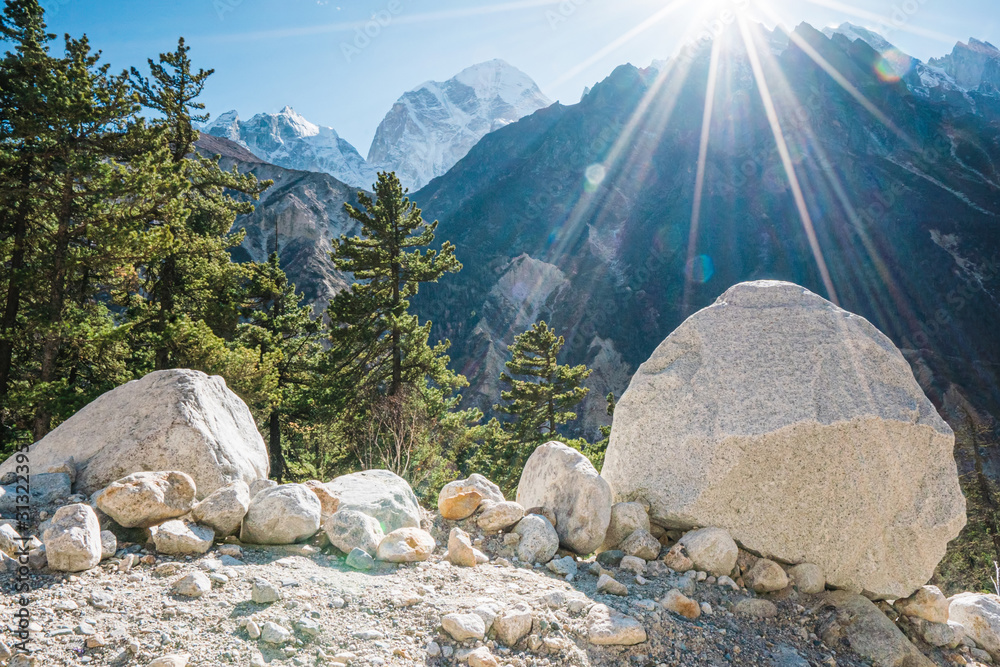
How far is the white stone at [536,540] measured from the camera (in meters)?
4.98

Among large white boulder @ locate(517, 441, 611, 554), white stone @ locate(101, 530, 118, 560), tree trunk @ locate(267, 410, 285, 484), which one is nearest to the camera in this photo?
white stone @ locate(101, 530, 118, 560)

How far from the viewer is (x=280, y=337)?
1819cm

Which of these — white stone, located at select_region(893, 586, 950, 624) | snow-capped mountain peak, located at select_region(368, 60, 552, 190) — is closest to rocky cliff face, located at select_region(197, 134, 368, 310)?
white stone, located at select_region(893, 586, 950, 624)

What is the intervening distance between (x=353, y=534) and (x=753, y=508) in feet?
12.7

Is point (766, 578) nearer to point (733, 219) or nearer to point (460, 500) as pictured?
point (460, 500)

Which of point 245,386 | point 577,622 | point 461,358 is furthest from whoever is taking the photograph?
point 461,358

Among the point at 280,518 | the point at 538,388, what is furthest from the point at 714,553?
the point at 538,388

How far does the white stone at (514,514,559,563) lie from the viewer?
16.3 ft

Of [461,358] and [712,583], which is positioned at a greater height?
[712,583]

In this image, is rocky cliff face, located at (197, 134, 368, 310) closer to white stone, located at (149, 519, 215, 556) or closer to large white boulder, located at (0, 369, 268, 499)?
large white boulder, located at (0, 369, 268, 499)

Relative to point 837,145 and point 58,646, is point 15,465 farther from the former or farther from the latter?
point 837,145

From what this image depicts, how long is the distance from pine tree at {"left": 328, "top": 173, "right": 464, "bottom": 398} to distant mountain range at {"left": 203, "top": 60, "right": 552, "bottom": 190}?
512ft

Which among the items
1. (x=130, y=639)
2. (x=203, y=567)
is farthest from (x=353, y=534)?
(x=130, y=639)

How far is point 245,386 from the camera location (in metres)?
12.0
